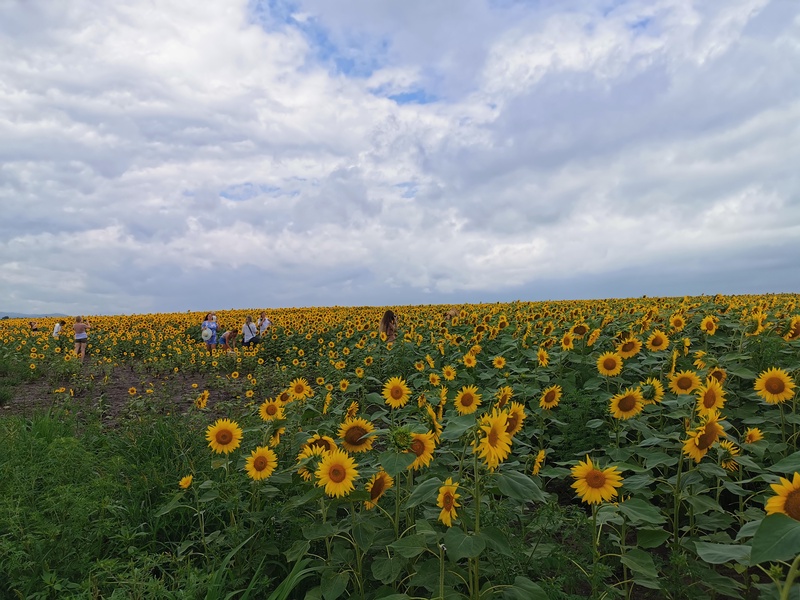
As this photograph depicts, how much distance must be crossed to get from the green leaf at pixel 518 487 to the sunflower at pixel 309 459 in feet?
2.87

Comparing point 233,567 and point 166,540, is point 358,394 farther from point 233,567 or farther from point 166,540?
point 233,567

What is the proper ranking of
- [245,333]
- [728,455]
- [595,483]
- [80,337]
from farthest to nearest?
Result: [80,337], [245,333], [728,455], [595,483]

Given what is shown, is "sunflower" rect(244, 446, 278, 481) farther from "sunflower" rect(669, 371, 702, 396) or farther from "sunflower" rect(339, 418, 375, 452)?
"sunflower" rect(669, 371, 702, 396)

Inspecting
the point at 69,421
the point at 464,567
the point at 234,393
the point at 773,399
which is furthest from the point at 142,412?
the point at 773,399

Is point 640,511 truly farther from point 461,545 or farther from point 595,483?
point 461,545

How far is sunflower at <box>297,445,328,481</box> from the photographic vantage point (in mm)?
2580

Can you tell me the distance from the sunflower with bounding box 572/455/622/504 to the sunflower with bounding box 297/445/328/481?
1.20 metres

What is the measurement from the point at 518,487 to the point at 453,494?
0.95 feet

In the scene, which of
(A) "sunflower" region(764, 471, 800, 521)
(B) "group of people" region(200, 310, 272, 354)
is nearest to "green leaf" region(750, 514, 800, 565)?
(A) "sunflower" region(764, 471, 800, 521)

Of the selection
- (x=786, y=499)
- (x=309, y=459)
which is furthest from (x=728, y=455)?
(x=309, y=459)

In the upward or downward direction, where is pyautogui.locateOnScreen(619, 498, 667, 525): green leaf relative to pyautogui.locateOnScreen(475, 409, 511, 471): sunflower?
downward

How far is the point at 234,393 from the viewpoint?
9.57 metres

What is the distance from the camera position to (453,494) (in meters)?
2.19

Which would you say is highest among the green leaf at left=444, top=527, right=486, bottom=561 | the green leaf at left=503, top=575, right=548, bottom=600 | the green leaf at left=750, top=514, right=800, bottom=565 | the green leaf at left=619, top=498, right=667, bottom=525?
the green leaf at left=750, top=514, right=800, bottom=565
